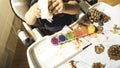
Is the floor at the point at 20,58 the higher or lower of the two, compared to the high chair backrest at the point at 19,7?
higher

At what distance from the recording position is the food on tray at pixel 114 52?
0.67 metres

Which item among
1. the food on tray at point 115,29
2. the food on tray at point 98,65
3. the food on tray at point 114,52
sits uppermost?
the food on tray at point 115,29

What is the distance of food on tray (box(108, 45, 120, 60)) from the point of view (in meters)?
0.67

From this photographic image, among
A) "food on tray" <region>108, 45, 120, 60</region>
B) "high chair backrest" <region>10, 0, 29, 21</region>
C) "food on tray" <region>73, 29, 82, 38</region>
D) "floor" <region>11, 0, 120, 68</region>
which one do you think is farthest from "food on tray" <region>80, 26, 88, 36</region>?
"floor" <region>11, 0, 120, 68</region>

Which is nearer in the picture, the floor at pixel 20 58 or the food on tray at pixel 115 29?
the food on tray at pixel 115 29

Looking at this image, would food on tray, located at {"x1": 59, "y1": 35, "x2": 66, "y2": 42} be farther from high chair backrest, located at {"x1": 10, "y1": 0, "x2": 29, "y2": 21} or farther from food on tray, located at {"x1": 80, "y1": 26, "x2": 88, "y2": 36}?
high chair backrest, located at {"x1": 10, "y1": 0, "x2": 29, "y2": 21}

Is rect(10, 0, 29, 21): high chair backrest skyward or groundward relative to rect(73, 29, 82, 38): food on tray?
skyward

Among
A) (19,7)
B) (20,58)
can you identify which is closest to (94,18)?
(19,7)

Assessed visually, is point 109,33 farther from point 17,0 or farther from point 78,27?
point 17,0

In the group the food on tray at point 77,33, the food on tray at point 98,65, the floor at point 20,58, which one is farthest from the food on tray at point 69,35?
the floor at point 20,58

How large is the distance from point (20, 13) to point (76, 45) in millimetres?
A: 287

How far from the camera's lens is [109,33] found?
0.73m

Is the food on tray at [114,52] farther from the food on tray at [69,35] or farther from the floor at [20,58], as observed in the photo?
the floor at [20,58]

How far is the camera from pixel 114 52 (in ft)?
2.22
